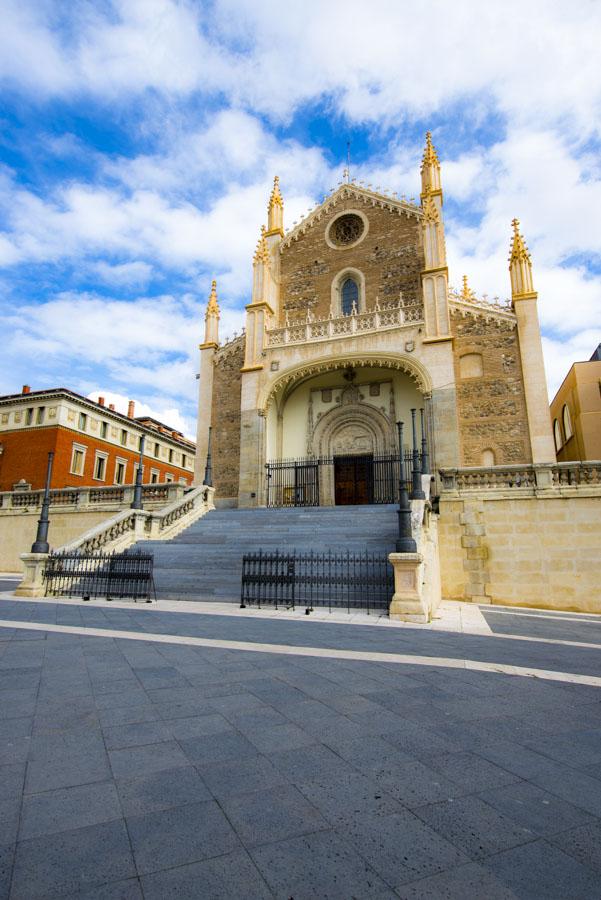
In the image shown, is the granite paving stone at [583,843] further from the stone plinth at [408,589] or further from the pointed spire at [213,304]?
the pointed spire at [213,304]

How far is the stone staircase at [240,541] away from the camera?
1154cm

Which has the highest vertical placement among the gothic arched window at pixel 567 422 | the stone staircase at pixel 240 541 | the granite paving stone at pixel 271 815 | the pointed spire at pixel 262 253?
the pointed spire at pixel 262 253

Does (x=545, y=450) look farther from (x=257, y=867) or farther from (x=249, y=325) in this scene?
(x=257, y=867)

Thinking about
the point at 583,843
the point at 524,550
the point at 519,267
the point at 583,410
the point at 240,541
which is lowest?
the point at 583,843

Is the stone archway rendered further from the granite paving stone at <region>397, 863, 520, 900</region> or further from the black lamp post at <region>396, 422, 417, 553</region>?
the granite paving stone at <region>397, 863, 520, 900</region>

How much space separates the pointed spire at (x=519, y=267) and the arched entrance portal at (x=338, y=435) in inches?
222

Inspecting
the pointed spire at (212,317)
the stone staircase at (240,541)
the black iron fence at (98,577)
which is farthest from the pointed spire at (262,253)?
the black iron fence at (98,577)

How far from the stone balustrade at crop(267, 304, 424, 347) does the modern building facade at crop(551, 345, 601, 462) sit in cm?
1178

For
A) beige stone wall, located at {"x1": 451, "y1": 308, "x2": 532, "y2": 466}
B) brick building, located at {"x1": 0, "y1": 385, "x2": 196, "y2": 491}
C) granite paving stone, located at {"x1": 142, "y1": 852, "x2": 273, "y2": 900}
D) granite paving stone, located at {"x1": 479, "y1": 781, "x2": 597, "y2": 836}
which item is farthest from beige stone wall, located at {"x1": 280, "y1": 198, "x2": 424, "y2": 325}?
granite paving stone, located at {"x1": 142, "y1": 852, "x2": 273, "y2": 900}

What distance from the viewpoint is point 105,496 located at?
18969 millimetres

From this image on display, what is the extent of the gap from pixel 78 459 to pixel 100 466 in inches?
98.5

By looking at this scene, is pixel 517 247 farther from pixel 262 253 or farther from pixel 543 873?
pixel 543 873

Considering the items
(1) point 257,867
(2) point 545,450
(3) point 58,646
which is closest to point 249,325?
(2) point 545,450

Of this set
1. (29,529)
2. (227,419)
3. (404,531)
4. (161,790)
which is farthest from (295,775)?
(227,419)
